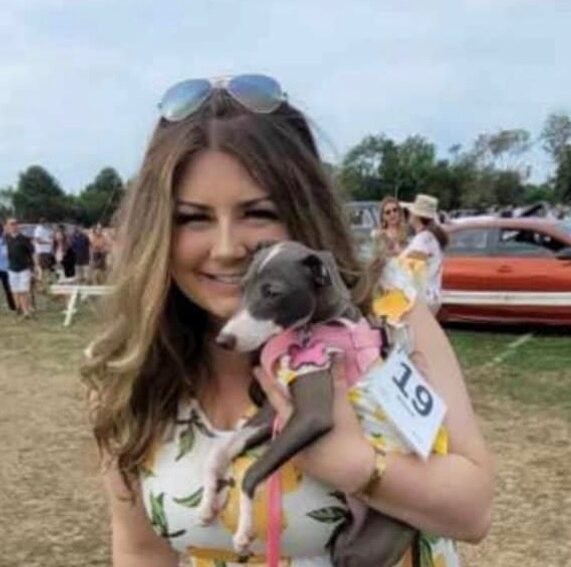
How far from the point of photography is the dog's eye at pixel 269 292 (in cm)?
150

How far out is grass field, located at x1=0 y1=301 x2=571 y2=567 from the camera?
498cm

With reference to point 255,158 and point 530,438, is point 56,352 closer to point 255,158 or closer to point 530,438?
point 530,438

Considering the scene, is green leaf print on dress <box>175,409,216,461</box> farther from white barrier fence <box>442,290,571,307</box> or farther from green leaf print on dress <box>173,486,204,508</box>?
white barrier fence <box>442,290,571,307</box>

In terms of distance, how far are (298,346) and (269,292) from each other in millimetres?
91

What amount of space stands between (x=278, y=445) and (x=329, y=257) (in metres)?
0.29

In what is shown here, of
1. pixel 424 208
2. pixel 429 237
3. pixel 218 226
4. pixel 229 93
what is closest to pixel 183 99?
pixel 229 93

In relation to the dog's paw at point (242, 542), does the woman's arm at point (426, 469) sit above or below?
above

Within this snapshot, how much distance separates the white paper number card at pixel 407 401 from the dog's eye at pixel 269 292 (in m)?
0.17

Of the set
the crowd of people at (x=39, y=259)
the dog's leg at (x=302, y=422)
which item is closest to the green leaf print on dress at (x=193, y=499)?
the dog's leg at (x=302, y=422)

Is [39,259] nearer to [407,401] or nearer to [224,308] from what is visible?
[224,308]

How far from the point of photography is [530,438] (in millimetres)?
6969

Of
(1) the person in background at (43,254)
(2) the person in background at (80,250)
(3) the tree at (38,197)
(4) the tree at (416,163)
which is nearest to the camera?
(2) the person in background at (80,250)

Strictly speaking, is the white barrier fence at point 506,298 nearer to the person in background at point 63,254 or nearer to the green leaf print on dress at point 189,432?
the green leaf print on dress at point 189,432

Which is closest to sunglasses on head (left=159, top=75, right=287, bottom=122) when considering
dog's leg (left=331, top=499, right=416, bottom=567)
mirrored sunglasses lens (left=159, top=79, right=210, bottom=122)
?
mirrored sunglasses lens (left=159, top=79, right=210, bottom=122)
